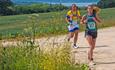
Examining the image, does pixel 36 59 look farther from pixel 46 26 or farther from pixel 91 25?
pixel 91 25

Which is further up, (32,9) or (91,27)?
(91,27)

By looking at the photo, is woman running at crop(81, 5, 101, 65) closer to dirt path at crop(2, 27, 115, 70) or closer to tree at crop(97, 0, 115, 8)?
dirt path at crop(2, 27, 115, 70)

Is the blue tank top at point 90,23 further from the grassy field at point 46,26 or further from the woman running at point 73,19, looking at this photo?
the woman running at point 73,19

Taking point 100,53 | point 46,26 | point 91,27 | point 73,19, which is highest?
point 46,26

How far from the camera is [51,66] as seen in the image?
910 centimetres

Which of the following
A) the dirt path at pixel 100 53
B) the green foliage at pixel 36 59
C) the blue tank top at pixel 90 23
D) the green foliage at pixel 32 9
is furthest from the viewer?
the green foliage at pixel 32 9

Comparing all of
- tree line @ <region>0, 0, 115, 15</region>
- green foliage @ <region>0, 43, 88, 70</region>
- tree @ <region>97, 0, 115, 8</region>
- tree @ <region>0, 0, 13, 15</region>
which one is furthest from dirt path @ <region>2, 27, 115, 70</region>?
tree @ <region>97, 0, 115, 8</region>

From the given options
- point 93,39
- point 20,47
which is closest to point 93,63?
point 93,39

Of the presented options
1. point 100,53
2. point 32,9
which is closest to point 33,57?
point 100,53

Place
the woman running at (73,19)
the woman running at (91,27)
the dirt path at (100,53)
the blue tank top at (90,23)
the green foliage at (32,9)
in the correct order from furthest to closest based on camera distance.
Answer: the green foliage at (32,9), the woman running at (73,19), the blue tank top at (90,23), the woman running at (91,27), the dirt path at (100,53)

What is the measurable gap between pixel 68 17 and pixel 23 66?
24.6 ft

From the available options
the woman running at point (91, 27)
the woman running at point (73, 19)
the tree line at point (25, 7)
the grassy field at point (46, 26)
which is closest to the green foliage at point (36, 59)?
the grassy field at point (46, 26)

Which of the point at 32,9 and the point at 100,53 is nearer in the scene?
the point at 100,53

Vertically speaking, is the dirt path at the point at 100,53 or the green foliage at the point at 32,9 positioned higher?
the dirt path at the point at 100,53
